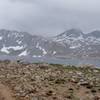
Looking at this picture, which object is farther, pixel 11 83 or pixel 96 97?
pixel 11 83

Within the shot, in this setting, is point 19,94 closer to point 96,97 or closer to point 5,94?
point 5,94

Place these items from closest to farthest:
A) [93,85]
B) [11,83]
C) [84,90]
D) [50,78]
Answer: [84,90] < [93,85] < [11,83] < [50,78]

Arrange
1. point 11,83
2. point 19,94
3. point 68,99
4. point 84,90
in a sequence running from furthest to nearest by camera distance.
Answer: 1. point 11,83
2. point 84,90
3. point 19,94
4. point 68,99

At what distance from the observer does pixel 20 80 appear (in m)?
28.4

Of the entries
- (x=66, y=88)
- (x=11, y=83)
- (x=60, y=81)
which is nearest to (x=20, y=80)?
(x=11, y=83)

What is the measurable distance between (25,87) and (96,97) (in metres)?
6.13

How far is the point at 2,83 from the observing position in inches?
1091

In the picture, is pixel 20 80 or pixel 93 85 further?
pixel 20 80

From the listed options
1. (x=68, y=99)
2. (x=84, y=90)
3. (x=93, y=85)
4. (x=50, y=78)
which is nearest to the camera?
(x=68, y=99)

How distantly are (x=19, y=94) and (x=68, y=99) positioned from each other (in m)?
3.71

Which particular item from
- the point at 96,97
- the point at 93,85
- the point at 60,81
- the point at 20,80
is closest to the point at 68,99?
the point at 96,97

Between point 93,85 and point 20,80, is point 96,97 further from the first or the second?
point 20,80

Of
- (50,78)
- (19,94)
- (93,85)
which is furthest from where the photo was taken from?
(50,78)

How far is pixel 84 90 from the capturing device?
23.1 metres
